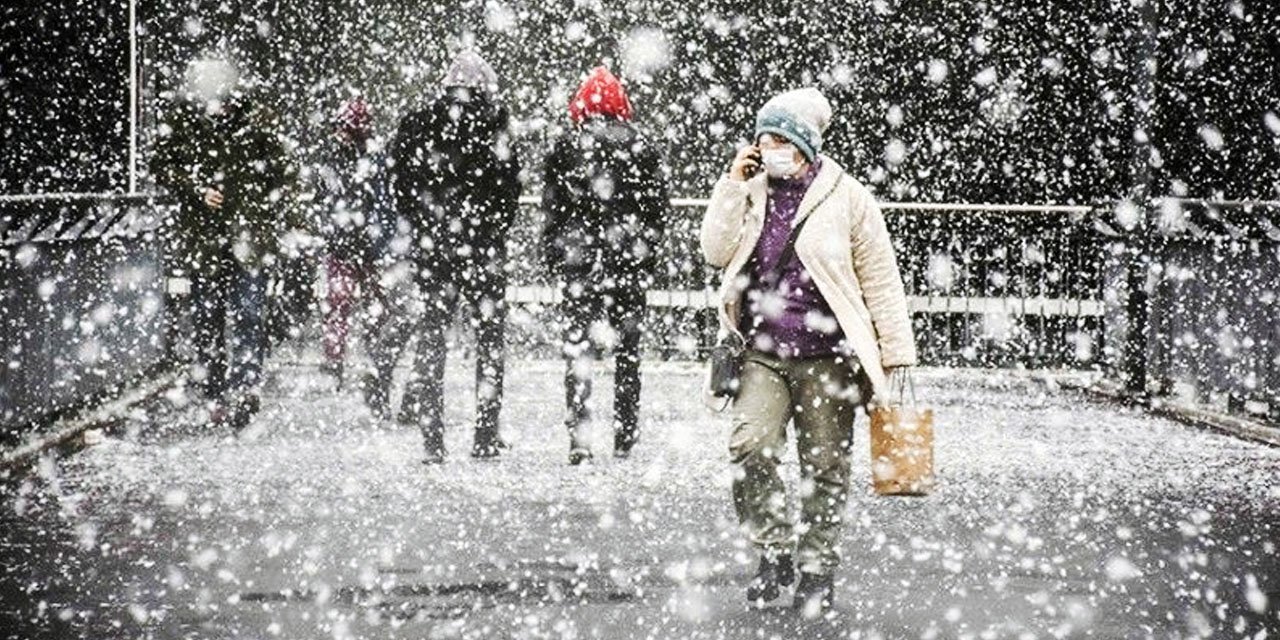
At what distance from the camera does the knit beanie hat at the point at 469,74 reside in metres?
8.91

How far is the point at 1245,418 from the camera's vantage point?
10805 mm

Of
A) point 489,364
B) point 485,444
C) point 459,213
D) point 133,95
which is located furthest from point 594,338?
point 133,95

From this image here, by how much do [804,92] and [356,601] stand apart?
7.76 feet

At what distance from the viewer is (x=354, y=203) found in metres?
11.3

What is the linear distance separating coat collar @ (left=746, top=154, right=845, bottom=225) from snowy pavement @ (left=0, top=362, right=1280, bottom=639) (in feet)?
4.58

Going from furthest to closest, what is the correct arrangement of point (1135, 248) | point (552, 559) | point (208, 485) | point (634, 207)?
point (1135, 248)
point (634, 207)
point (208, 485)
point (552, 559)

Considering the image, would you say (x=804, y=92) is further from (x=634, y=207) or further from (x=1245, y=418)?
(x=1245, y=418)

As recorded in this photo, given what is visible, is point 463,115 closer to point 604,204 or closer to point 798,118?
point 604,204

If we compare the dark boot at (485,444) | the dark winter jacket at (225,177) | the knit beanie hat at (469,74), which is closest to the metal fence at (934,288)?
the dark winter jacket at (225,177)

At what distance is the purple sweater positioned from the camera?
5.77 m

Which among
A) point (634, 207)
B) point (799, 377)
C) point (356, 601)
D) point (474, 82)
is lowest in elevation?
point (356, 601)

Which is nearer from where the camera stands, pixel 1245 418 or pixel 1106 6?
pixel 1245 418

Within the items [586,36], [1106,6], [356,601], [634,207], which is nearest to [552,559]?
[356,601]

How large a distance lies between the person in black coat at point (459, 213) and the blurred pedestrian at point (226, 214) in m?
1.46
